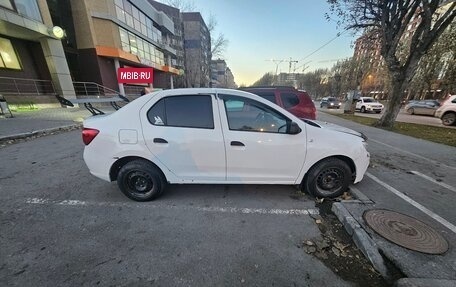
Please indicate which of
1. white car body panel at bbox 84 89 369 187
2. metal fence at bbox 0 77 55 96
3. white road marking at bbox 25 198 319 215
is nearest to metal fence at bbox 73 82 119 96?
metal fence at bbox 0 77 55 96

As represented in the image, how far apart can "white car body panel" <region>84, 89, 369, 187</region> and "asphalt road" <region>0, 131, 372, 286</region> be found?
1.56ft

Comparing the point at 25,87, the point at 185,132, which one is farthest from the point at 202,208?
the point at 25,87

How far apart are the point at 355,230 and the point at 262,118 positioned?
6.51 ft

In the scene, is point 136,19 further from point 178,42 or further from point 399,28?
point 399,28

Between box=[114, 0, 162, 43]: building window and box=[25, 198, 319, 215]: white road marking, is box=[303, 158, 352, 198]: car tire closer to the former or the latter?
box=[25, 198, 319, 215]: white road marking

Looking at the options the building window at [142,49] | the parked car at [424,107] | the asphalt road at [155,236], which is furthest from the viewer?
the building window at [142,49]

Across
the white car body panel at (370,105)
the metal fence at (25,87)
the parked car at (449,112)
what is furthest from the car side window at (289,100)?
the white car body panel at (370,105)

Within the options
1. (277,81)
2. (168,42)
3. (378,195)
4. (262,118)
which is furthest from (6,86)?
(277,81)

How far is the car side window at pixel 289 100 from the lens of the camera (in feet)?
21.4

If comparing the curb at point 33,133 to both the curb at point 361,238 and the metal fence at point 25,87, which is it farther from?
the curb at point 361,238

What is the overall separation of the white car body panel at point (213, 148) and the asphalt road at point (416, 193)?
109 centimetres

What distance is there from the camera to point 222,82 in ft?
356

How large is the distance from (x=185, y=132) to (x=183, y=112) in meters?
0.34

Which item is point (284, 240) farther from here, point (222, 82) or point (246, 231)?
point (222, 82)
